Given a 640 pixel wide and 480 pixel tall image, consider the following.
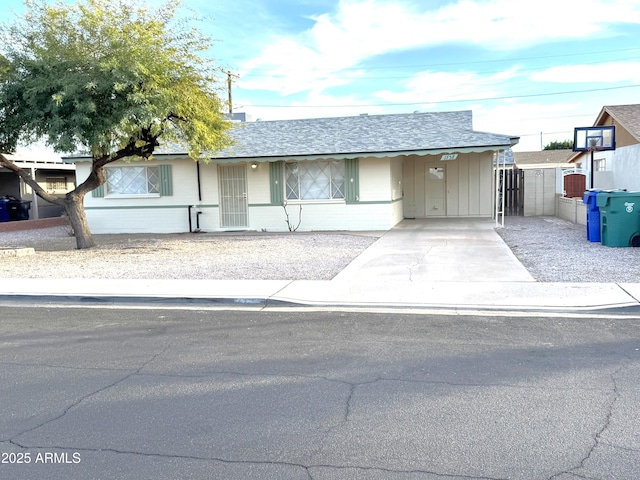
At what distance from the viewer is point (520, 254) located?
13.1 metres

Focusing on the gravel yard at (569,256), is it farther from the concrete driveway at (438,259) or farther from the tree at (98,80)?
the tree at (98,80)

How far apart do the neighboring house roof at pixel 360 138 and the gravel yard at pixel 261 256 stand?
2826mm

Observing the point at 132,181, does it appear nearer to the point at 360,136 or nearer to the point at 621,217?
the point at 360,136

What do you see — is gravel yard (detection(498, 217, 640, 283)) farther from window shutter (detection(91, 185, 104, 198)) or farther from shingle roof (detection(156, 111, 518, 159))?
window shutter (detection(91, 185, 104, 198))

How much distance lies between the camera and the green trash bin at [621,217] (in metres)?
12.9

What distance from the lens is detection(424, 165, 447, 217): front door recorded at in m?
24.2

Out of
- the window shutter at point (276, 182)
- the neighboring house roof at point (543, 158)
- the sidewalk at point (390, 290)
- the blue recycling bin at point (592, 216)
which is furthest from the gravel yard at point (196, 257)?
the neighboring house roof at point (543, 158)

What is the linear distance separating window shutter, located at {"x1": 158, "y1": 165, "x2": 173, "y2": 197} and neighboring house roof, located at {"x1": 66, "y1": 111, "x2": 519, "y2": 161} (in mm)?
796

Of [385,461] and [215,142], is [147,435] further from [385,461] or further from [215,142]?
[215,142]

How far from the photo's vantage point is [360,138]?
20.3 metres

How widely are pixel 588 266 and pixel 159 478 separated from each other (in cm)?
975

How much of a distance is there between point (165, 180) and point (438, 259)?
12380 mm

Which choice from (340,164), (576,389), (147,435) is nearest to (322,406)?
(147,435)

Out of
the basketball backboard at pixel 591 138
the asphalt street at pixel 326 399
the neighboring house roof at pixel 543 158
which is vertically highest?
the neighboring house roof at pixel 543 158
